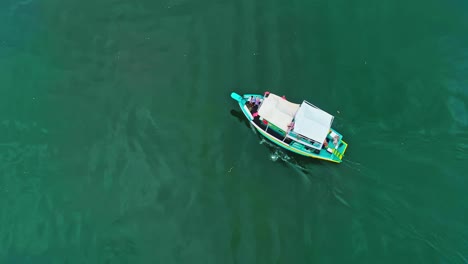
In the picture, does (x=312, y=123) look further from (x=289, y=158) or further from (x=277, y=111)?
(x=289, y=158)

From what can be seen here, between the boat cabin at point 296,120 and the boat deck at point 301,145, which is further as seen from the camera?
the boat deck at point 301,145

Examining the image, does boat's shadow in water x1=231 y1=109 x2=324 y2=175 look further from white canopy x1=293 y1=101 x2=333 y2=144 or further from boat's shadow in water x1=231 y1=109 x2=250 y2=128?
white canopy x1=293 y1=101 x2=333 y2=144

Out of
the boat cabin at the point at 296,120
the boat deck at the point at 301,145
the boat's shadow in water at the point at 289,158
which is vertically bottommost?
the boat's shadow in water at the point at 289,158

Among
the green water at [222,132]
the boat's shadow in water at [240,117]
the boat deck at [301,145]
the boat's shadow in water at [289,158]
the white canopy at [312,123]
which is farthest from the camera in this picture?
the boat's shadow in water at [240,117]

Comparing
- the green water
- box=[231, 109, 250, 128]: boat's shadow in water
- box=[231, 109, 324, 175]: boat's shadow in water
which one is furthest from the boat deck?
the green water

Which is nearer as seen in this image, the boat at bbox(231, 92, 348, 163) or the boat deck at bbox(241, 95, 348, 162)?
the boat at bbox(231, 92, 348, 163)

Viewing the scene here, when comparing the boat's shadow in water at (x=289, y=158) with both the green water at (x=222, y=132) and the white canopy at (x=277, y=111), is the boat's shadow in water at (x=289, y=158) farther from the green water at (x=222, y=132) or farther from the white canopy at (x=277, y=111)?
the white canopy at (x=277, y=111)

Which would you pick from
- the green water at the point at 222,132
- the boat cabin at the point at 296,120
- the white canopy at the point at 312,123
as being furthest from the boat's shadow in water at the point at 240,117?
the white canopy at the point at 312,123
